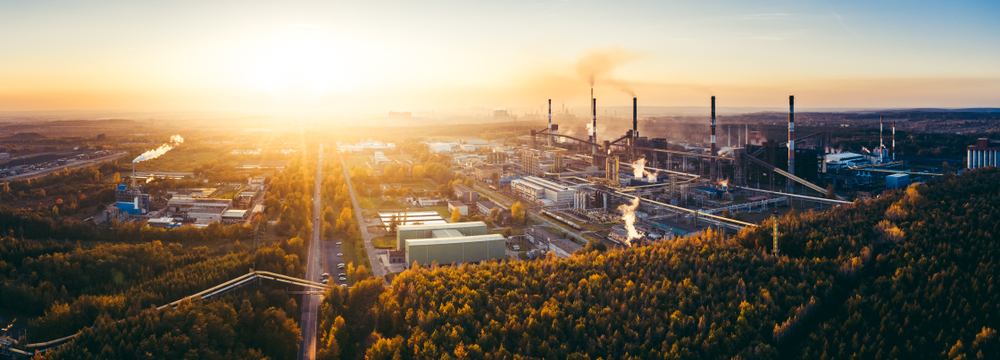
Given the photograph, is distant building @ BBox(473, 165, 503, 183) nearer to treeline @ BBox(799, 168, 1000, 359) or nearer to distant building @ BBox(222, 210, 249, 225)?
distant building @ BBox(222, 210, 249, 225)

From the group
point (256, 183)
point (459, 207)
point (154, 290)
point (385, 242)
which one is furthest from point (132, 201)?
point (459, 207)

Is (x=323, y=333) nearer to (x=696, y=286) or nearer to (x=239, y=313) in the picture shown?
(x=239, y=313)

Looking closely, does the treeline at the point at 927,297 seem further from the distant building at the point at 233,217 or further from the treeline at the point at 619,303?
the distant building at the point at 233,217

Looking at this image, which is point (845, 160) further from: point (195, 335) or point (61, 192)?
point (61, 192)

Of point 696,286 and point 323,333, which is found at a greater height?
point 696,286

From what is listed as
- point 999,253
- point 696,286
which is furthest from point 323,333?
point 999,253

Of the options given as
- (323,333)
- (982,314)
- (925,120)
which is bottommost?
(323,333)
